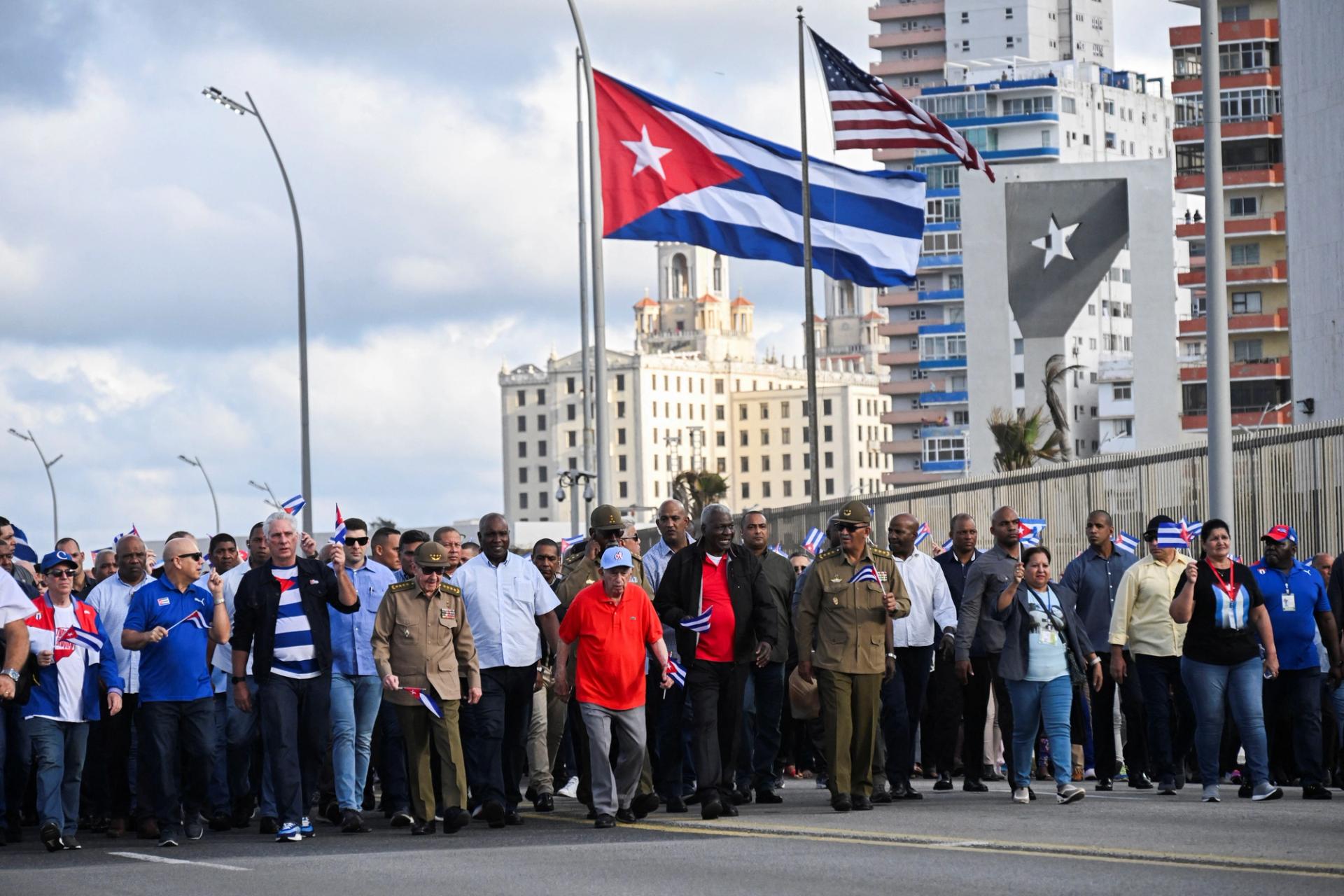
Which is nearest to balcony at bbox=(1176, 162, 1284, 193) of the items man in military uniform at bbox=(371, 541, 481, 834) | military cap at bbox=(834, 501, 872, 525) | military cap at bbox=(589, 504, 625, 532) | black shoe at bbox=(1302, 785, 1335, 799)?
black shoe at bbox=(1302, 785, 1335, 799)

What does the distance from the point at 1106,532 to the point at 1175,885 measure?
725 cm

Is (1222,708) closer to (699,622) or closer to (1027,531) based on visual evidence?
(1027,531)

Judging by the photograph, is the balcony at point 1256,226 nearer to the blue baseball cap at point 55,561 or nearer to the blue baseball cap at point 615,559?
the blue baseball cap at point 55,561

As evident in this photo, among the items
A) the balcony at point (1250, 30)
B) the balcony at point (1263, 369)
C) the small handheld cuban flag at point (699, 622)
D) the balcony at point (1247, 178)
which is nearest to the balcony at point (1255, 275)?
the balcony at point (1263, 369)

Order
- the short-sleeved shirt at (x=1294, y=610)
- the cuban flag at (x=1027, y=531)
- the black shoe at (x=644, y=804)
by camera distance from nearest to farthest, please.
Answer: the black shoe at (x=644, y=804)
the short-sleeved shirt at (x=1294, y=610)
the cuban flag at (x=1027, y=531)

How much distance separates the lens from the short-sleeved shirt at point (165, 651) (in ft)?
48.6

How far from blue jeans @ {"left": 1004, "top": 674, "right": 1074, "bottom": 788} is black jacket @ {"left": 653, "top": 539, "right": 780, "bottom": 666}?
176 cm

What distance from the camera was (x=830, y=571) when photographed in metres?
15.2

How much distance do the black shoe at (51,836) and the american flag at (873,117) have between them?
51.4 feet

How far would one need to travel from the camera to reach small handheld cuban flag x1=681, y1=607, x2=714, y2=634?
49.4 feet

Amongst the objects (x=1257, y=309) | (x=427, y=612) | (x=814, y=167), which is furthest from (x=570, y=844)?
(x=1257, y=309)

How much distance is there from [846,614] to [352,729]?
338cm

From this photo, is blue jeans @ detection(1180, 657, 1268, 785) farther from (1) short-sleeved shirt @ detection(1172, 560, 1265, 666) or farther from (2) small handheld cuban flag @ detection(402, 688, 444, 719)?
(2) small handheld cuban flag @ detection(402, 688, 444, 719)

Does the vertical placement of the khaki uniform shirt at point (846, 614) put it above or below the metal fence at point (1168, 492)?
below
